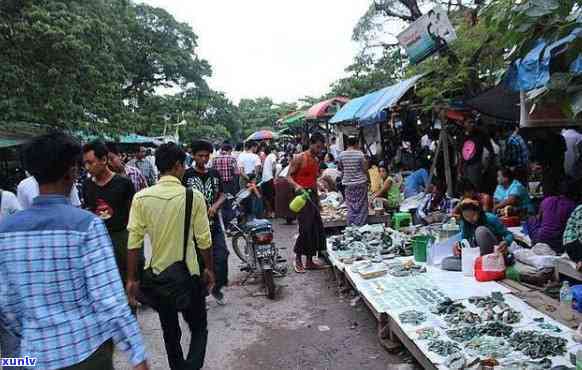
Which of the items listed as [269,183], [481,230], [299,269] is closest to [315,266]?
[299,269]

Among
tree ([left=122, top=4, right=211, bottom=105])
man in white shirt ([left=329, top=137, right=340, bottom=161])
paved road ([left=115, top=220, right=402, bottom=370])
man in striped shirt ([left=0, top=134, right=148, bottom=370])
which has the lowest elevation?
paved road ([left=115, top=220, right=402, bottom=370])

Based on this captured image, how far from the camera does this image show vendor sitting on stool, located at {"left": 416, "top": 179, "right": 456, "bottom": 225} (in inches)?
302

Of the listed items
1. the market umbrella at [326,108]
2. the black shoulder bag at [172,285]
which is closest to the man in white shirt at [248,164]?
the market umbrella at [326,108]

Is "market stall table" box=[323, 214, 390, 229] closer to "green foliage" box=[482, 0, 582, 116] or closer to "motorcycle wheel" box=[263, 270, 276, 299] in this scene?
"motorcycle wheel" box=[263, 270, 276, 299]

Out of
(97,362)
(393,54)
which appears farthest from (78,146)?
(393,54)

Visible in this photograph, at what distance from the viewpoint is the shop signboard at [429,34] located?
24.5 ft

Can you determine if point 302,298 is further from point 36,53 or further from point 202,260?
point 36,53

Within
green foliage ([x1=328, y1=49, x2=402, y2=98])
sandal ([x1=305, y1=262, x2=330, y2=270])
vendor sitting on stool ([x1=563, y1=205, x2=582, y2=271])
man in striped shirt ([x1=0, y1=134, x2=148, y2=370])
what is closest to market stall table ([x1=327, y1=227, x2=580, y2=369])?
vendor sitting on stool ([x1=563, y1=205, x2=582, y2=271])

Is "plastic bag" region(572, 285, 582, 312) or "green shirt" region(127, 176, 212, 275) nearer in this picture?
"green shirt" region(127, 176, 212, 275)

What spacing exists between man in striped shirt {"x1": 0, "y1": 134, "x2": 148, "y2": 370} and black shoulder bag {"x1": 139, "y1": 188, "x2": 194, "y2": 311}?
1.19 metres

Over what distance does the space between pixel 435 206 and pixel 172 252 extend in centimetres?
576

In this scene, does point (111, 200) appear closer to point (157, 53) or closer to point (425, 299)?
point (425, 299)

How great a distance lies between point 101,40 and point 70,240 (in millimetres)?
15506

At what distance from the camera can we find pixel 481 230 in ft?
16.0
